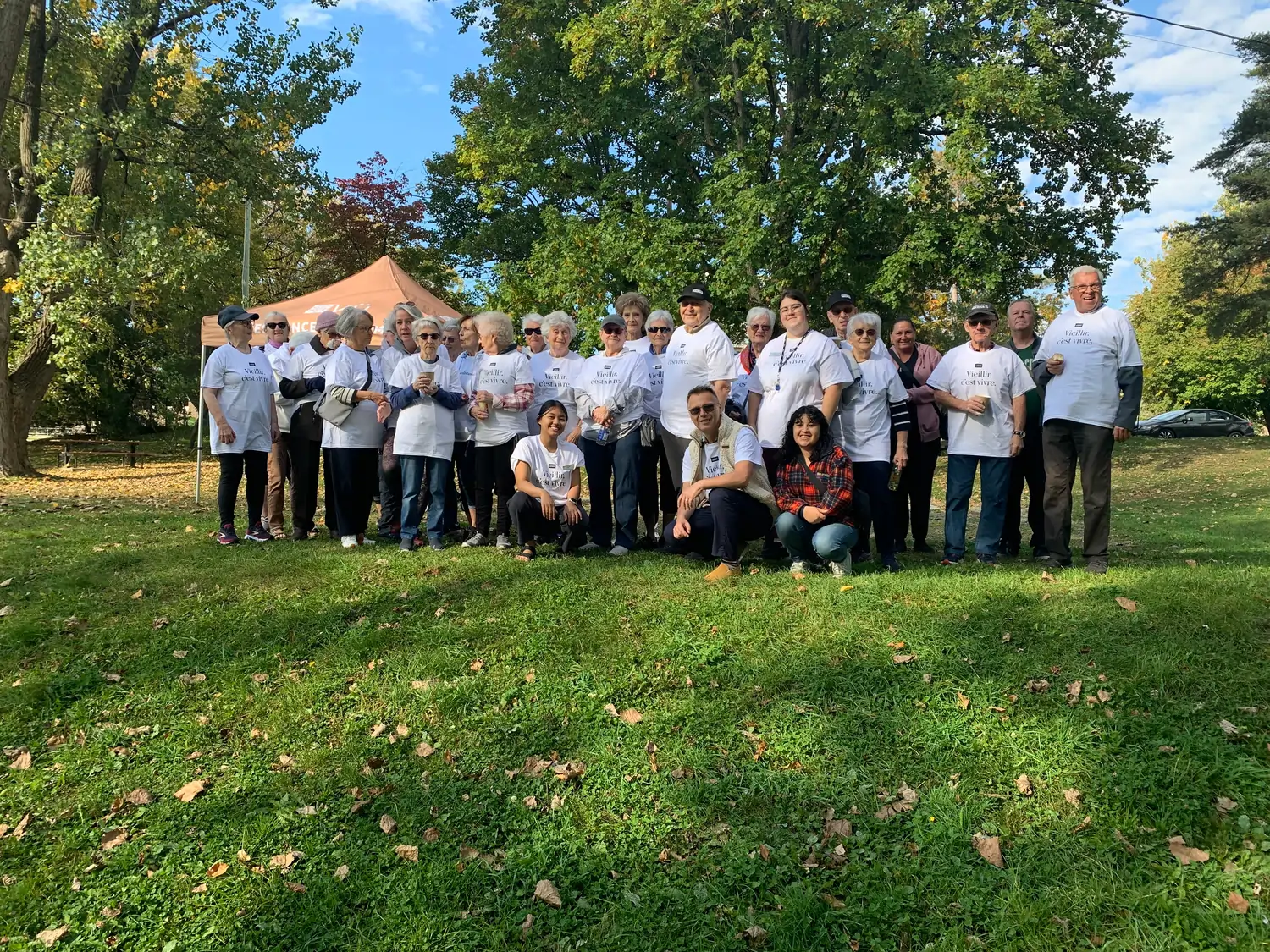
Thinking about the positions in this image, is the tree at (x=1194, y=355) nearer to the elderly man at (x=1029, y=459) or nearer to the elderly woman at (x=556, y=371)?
the elderly man at (x=1029, y=459)

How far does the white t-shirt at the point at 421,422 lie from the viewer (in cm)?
646

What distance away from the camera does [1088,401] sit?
18.5 feet

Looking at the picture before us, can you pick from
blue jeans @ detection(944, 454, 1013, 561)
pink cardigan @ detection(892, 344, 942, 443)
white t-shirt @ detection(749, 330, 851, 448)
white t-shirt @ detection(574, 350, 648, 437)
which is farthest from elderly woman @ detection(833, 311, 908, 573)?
white t-shirt @ detection(574, 350, 648, 437)

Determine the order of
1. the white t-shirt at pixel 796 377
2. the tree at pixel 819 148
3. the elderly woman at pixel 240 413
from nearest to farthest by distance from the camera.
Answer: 1. the white t-shirt at pixel 796 377
2. the elderly woman at pixel 240 413
3. the tree at pixel 819 148

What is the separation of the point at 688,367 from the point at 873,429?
1.52m

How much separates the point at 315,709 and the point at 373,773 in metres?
0.72

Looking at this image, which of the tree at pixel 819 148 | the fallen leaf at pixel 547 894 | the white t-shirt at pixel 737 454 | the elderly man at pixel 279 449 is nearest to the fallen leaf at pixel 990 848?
the fallen leaf at pixel 547 894

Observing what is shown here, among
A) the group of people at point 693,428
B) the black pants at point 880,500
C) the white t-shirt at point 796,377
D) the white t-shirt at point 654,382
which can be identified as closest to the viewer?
the group of people at point 693,428

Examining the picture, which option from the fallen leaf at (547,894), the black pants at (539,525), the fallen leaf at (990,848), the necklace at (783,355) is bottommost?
the fallen leaf at (547,894)

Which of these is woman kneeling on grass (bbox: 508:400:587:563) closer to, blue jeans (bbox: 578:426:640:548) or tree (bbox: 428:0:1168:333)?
blue jeans (bbox: 578:426:640:548)

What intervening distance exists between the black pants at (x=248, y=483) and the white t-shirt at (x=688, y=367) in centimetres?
366

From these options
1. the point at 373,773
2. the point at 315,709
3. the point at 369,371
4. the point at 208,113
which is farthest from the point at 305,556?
the point at 208,113

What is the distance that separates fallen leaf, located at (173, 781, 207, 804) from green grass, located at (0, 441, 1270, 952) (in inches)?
2.3

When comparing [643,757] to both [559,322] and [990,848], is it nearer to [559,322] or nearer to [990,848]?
[990,848]
